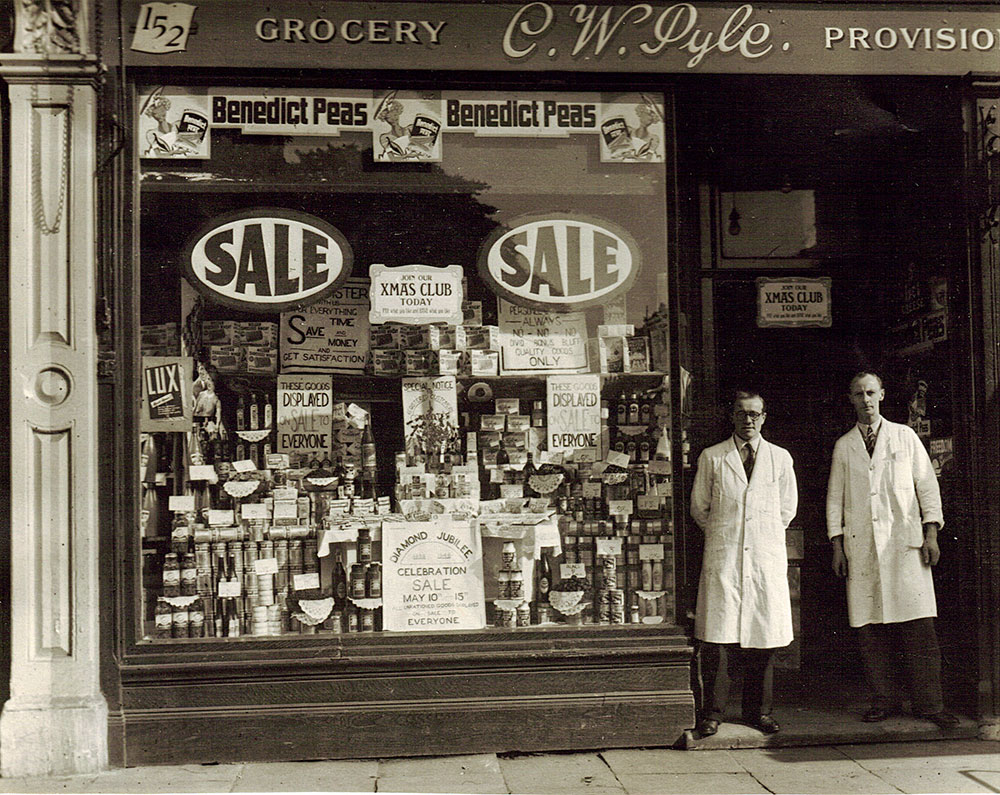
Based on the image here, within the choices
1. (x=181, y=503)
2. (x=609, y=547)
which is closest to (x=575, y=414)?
(x=609, y=547)

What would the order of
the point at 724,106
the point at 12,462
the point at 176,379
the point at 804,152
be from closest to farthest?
the point at 12,462
the point at 176,379
the point at 724,106
the point at 804,152

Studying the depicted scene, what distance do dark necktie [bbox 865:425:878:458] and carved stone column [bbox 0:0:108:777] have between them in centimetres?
461

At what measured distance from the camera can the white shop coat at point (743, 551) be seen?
5.81m

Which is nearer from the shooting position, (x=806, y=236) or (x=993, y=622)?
(x=993, y=622)

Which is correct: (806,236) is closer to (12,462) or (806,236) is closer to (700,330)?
(700,330)

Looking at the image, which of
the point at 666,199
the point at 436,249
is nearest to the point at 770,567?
the point at 666,199

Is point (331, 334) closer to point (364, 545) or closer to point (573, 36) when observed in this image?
point (364, 545)

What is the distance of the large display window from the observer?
577 cm

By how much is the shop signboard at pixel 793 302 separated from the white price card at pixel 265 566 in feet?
12.0

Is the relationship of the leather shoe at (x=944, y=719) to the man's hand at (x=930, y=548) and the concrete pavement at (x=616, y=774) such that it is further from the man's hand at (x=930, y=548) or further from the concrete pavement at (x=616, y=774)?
the man's hand at (x=930, y=548)

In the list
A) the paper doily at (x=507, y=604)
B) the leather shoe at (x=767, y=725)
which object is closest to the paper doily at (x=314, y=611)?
the paper doily at (x=507, y=604)

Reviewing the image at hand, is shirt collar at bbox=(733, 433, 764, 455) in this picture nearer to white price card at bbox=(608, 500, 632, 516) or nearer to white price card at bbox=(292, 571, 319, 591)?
white price card at bbox=(608, 500, 632, 516)

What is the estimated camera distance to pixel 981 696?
5.84 m

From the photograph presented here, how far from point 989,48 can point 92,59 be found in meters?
5.28
